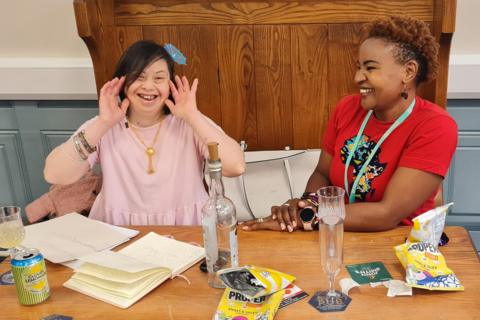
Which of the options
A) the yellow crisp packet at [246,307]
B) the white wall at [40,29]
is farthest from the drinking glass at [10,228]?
the white wall at [40,29]

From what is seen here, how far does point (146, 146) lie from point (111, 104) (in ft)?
0.62

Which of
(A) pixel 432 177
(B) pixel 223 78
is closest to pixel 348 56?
(B) pixel 223 78

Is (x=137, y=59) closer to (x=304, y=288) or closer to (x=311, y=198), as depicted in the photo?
(x=311, y=198)

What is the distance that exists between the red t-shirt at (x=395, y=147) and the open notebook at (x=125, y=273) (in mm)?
621

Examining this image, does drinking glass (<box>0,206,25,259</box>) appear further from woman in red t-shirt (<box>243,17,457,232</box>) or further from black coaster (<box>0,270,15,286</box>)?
woman in red t-shirt (<box>243,17,457,232</box>)

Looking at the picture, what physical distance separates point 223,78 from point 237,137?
0.97 feet

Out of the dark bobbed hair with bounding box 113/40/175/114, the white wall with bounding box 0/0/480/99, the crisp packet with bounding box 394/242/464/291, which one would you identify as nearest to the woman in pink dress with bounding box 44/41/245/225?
the dark bobbed hair with bounding box 113/40/175/114

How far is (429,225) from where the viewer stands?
1.29 meters

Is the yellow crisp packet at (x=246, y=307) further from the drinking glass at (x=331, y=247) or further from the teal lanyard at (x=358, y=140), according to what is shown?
the teal lanyard at (x=358, y=140)

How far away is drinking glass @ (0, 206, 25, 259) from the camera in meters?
1.26

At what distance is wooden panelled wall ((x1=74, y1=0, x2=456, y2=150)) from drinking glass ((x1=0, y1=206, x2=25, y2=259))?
1256 millimetres

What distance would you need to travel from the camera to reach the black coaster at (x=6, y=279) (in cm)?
133

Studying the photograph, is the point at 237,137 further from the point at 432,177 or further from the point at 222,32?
the point at 432,177

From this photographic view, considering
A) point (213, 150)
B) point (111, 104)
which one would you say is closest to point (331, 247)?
point (213, 150)
